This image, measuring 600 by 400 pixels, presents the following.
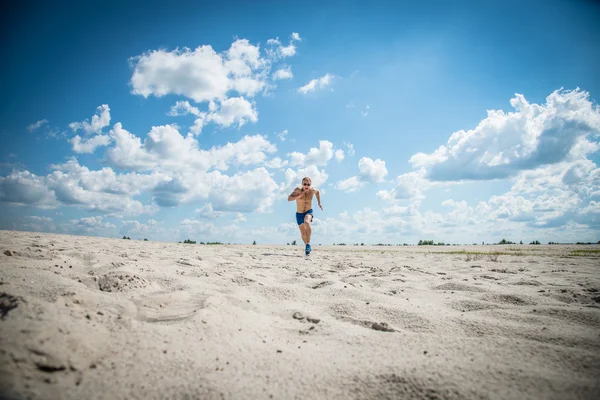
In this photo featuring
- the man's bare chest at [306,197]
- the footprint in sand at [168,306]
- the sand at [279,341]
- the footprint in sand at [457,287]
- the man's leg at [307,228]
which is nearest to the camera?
the sand at [279,341]

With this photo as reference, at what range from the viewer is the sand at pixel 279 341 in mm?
1422

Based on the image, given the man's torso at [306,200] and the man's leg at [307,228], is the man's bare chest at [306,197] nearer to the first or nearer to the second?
the man's torso at [306,200]

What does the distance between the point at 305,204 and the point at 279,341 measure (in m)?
7.83

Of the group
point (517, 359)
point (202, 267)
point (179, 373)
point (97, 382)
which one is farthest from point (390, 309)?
point (202, 267)

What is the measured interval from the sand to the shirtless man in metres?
6.17

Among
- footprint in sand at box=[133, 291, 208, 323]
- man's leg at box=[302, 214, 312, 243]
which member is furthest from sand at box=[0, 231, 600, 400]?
man's leg at box=[302, 214, 312, 243]

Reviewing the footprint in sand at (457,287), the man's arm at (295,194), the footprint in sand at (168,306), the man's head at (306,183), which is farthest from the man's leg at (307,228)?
the footprint in sand at (168,306)

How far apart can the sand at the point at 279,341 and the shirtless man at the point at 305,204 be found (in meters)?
6.17

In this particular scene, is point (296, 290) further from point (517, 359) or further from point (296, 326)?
point (517, 359)

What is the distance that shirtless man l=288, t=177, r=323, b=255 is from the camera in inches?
371

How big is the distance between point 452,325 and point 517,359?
560 mm

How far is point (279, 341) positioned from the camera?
201 centimetres

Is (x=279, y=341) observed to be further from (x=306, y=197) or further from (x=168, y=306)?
(x=306, y=197)

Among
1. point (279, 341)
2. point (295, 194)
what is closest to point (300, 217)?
point (295, 194)
